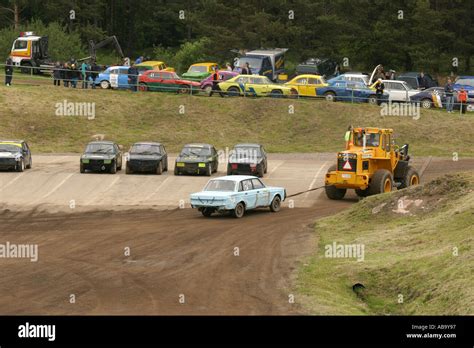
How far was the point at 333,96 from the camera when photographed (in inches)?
2399

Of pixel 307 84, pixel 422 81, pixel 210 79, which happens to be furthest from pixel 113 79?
pixel 422 81

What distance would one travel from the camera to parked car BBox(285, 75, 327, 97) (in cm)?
6091

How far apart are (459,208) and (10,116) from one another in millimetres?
30506

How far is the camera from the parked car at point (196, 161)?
4581 centimetres

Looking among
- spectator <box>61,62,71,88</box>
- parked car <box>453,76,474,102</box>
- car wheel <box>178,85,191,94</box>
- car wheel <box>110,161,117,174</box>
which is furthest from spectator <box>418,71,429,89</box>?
car wheel <box>110,161,117,174</box>

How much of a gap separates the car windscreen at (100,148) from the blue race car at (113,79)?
52.7ft

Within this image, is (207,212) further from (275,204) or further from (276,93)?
(276,93)

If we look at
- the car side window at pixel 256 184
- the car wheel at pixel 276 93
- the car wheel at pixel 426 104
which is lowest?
the car side window at pixel 256 184

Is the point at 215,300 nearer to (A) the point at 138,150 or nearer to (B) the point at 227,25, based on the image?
(A) the point at 138,150

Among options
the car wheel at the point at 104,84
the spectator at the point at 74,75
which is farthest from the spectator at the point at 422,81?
the spectator at the point at 74,75

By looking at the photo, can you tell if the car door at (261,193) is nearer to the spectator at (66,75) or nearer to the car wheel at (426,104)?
the car wheel at (426,104)

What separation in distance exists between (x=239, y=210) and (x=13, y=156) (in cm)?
1240

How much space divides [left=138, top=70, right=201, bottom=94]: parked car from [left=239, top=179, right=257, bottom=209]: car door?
24.4 metres
